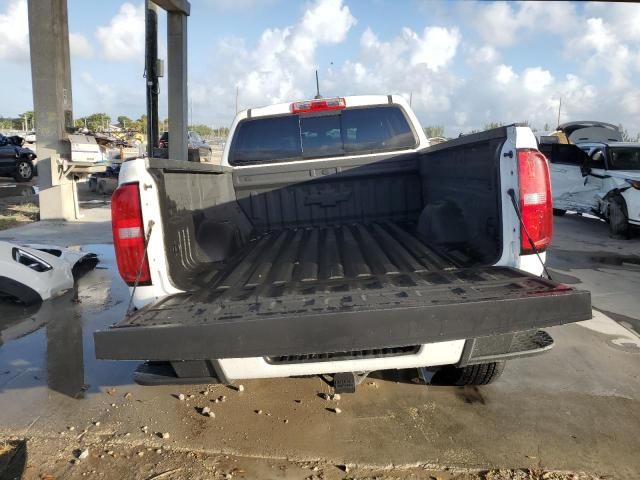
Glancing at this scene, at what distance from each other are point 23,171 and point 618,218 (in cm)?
2045

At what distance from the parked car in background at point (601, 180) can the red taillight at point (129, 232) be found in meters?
8.82

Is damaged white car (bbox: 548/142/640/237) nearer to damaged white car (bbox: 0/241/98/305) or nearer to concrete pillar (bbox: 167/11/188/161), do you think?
damaged white car (bbox: 0/241/98/305)

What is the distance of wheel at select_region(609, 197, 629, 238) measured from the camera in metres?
9.00

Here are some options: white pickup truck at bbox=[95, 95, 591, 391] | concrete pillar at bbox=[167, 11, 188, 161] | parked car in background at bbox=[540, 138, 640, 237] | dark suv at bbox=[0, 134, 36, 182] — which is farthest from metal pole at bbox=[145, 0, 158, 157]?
parked car in background at bbox=[540, 138, 640, 237]

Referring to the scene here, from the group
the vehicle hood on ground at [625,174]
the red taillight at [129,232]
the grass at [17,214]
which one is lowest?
the grass at [17,214]

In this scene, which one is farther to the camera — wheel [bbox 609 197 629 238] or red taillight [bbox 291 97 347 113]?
wheel [bbox 609 197 629 238]

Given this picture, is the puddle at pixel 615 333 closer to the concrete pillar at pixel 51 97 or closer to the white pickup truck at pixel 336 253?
the white pickup truck at pixel 336 253

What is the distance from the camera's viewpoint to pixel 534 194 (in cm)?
271

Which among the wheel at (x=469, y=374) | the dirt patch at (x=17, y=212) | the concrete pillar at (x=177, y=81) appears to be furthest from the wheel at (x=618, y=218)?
the dirt patch at (x=17, y=212)

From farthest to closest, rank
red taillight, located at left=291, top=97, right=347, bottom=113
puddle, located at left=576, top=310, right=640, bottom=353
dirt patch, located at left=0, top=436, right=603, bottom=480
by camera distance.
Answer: red taillight, located at left=291, top=97, right=347, bottom=113 < puddle, located at left=576, top=310, right=640, bottom=353 < dirt patch, located at left=0, top=436, right=603, bottom=480

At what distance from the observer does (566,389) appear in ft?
11.3

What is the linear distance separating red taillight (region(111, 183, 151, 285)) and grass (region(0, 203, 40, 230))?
9788mm

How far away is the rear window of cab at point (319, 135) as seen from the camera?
492cm

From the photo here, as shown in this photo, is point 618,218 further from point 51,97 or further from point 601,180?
point 51,97
